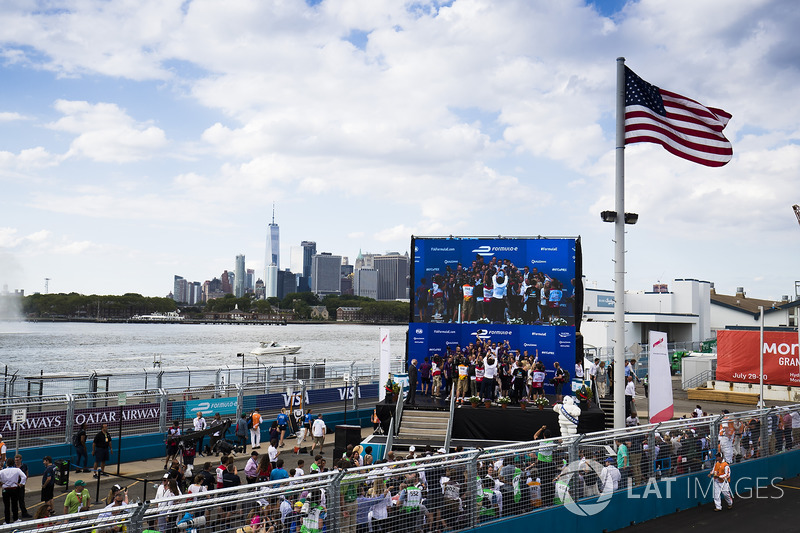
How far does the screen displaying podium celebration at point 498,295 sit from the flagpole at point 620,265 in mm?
12318

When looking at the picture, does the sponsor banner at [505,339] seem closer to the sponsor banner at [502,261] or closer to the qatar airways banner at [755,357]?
the sponsor banner at [502,261]

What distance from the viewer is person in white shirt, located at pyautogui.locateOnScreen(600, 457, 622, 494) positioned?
1240 centimetres

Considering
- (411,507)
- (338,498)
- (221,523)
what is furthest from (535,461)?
(221,523)

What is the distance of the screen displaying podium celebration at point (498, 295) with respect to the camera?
2786 centimetres

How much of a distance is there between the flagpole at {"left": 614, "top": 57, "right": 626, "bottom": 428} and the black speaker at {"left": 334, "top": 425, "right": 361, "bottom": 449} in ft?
26.5

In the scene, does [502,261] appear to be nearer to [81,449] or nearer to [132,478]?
[132,478]

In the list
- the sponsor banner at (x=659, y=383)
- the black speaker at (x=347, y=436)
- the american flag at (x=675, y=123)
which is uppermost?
the american flag at (x=675, y=123)

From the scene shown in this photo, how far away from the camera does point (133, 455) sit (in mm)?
22172

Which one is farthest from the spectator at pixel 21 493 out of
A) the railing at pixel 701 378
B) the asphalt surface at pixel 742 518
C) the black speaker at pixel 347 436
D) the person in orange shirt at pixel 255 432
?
the railing at pixel 701 378

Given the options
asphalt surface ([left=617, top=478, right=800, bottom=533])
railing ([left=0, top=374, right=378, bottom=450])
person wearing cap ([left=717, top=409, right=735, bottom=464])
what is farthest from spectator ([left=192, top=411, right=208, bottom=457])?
person wearing cap ([left=717, top=409, right=735, bottom=464])

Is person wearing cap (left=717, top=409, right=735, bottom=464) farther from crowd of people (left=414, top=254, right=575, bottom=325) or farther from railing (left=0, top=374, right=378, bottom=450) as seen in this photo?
railing (left=0, top=374, right=378, bottom=450)

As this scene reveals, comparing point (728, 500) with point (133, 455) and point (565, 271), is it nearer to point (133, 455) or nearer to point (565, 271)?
point (565, 271)

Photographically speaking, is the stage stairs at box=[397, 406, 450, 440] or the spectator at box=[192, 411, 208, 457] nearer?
the spectator at box=[192, 411, 208, 457]

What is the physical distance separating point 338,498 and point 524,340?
20080mm
